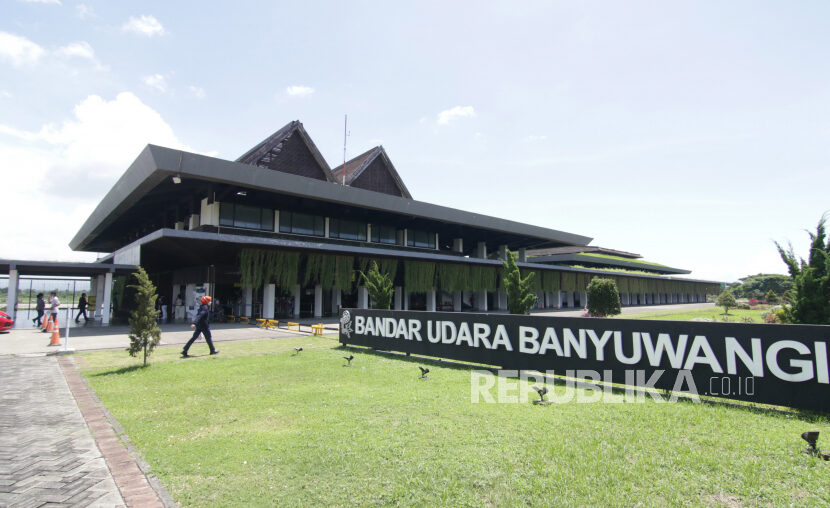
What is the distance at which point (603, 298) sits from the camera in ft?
86.4

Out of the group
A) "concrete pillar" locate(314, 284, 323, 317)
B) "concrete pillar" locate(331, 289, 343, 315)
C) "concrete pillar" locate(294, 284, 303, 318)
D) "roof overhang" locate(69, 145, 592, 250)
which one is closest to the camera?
"roof overhang" locate(69, 145, 592, 250)

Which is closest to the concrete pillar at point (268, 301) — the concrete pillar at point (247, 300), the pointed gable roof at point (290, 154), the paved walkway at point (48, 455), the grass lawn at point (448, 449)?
the concrete pillar at point (247, 300)

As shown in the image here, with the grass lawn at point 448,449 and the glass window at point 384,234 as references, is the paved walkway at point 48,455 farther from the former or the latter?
the glass window at point 384,234

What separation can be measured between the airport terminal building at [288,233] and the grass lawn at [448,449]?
18408 millimetres

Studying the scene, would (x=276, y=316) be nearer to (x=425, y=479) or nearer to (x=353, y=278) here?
(x=353, y=278)

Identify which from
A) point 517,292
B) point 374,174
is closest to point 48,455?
point 517,292

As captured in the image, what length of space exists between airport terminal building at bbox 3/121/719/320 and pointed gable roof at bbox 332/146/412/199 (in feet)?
0.48

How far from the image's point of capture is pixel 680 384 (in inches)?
275

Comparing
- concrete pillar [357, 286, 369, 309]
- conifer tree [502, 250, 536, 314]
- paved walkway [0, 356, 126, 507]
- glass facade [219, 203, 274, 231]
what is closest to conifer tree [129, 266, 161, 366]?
paved walkway [0, 356, 126, 507]

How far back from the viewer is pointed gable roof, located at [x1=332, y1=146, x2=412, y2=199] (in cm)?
4222

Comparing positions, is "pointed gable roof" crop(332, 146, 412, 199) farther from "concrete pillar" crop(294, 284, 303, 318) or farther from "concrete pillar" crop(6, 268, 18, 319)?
"concrete pillar" crop(6, 268, 18, 319)

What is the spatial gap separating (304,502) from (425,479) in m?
1.15

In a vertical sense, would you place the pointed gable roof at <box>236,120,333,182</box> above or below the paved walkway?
above

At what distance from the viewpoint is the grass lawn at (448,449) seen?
3.66 m
